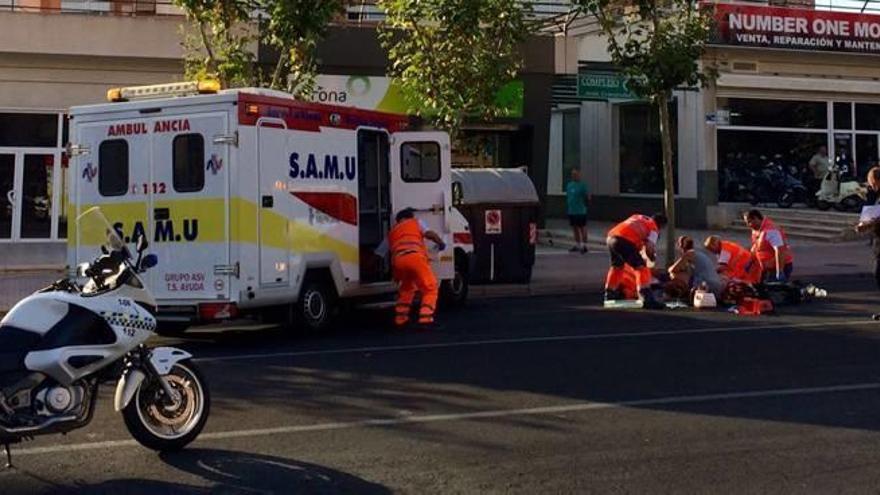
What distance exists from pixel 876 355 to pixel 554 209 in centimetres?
2299

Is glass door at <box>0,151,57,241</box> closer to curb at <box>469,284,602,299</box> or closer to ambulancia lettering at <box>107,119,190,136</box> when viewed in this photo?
curb at <box>469,284,602,299</box>

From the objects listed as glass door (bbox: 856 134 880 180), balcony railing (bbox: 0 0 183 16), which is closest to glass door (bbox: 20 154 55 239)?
balcony railing (bbox: 0 0 183 16)

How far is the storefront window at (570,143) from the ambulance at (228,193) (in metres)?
19.8

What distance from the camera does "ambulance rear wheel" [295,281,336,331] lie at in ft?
39.5

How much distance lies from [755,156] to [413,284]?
17.9 m

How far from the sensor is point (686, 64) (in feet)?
58.6

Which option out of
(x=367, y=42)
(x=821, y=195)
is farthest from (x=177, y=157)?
(x=821, y=195)

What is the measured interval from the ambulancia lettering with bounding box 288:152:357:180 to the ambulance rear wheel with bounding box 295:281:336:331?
4.18 feet

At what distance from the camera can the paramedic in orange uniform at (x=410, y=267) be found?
1283 cm

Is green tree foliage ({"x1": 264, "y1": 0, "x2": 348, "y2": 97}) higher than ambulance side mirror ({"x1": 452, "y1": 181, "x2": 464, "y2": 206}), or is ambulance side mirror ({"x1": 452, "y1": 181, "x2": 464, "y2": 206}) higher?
green tree foliage ({"x1": 264, "y1": 0, "x2": 348, "y2": 97})

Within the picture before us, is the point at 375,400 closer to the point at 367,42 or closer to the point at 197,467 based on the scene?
the point at 197,467

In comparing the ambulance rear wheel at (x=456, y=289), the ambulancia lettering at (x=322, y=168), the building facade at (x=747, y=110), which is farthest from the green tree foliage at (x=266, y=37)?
the building facade at (x=747, y=110)

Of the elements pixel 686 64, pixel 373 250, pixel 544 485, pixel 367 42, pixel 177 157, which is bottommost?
pixel 544 485

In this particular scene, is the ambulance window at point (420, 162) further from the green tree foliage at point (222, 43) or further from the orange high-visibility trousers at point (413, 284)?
the green tree foliage at point (222, 43)
